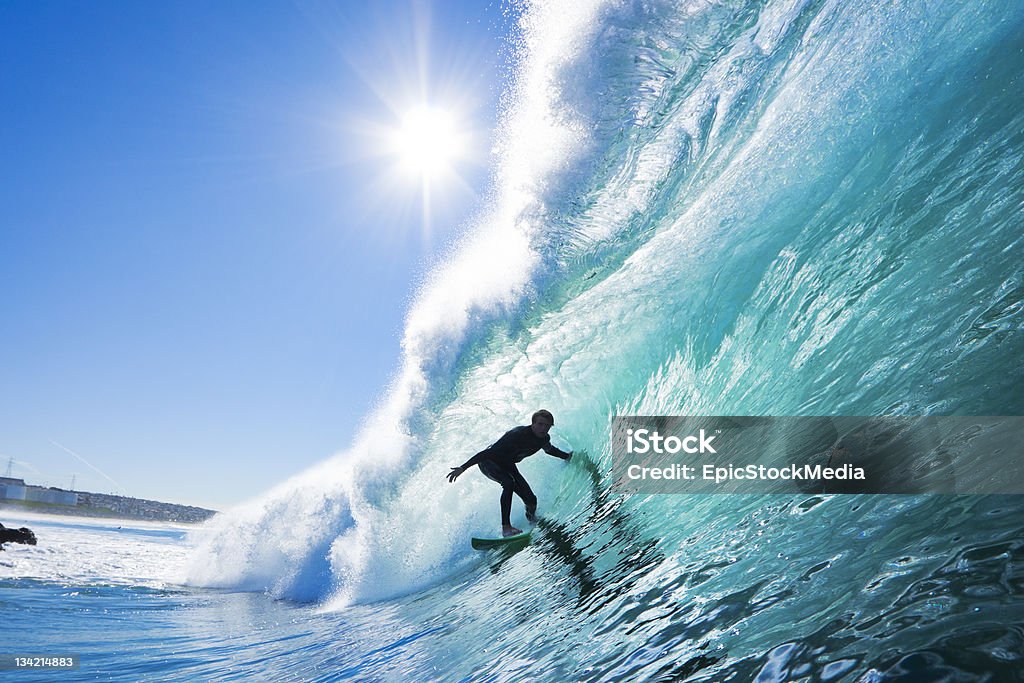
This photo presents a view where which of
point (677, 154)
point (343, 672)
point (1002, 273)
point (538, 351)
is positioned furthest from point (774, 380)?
point (343, 672)

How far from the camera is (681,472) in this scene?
16.5ft

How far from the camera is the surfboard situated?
21.8 ft

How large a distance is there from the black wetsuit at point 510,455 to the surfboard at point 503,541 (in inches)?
8.5

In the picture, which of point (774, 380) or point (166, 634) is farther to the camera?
point (166, 634)

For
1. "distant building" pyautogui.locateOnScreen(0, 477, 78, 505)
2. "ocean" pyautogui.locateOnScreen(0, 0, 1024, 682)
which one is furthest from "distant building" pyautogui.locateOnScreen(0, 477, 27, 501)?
"ocean" pyautogui.locateOnScreen(0, 0, 1024, 682)

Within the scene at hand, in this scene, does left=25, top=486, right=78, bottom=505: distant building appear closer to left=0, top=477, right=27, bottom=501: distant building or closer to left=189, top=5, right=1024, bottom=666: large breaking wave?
left=0, top=477, right=27, bottom=501: distant building

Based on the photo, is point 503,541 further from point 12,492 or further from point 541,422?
point 12,492

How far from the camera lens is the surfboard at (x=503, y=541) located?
665cm

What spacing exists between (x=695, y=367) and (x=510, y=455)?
223 cm

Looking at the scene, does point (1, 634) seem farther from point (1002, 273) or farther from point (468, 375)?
point (1002, 273)

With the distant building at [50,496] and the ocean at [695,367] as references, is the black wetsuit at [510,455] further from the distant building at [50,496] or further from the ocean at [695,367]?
the distant building at [50,496]

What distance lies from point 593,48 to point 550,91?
61 centimetres

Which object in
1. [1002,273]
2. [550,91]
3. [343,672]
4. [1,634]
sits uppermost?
[550,91]

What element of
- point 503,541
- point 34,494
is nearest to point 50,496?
point 34,494
